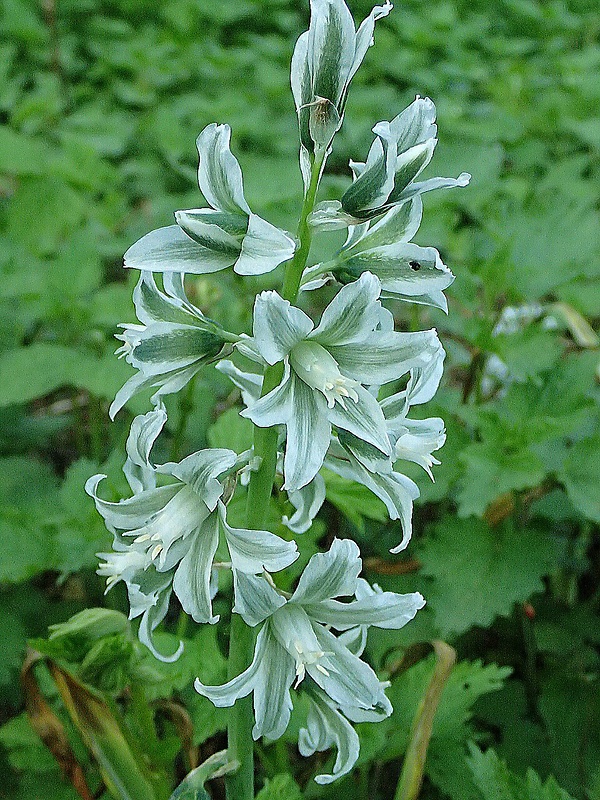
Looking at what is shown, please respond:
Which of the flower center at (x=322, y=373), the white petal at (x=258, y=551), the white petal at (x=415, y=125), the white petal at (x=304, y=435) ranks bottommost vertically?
the white petal at (x=258, y=551)

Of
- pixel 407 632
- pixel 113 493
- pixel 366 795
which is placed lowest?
pixel 366 795

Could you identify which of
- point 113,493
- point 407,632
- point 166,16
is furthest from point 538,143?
point 113,493

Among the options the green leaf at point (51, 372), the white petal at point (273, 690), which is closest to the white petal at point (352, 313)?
the white petal at point (273, 690)

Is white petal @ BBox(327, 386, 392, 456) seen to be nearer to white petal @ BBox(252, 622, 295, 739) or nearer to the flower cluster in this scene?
the flower cluster

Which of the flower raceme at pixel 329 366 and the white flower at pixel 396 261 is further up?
the white flower at pixel 396 261

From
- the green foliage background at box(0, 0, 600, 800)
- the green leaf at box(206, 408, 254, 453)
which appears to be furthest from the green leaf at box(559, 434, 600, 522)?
the green leaf at box(206, 408, 254, 453)

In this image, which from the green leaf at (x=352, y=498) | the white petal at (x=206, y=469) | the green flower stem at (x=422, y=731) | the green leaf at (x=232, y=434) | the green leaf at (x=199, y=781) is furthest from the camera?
the green leaf at (x=232, y=434)

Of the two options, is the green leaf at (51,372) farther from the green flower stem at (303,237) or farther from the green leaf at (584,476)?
the green flower stem at (303,237)

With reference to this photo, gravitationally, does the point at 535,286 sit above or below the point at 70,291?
above

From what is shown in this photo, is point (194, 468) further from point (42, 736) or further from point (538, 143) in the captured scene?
point (538, 143)
